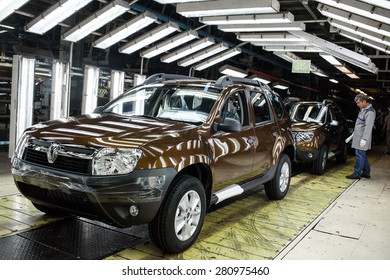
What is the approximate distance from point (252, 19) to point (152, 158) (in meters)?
4.82

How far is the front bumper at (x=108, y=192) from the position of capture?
311 centimetres

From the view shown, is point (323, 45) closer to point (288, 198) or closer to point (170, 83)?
point (288, 198)

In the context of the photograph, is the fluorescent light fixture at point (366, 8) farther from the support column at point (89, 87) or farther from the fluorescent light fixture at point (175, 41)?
the support column at point (89, 87)

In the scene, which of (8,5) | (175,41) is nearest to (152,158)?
(8,5)

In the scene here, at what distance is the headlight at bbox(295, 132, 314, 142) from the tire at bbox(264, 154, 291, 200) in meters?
1.94

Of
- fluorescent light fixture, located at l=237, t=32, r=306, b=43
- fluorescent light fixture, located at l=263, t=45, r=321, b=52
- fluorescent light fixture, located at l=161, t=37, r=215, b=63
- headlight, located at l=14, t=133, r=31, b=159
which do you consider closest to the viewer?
headlight, located at l=14, t=133, r=31, b=159

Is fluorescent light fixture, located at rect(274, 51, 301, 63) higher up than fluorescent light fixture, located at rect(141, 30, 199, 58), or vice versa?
fluorescent light fixture, located at rect(274, 51, 301, 63)

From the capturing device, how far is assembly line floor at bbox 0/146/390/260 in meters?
3.66

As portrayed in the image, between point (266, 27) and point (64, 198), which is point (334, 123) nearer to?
point (266, 27)

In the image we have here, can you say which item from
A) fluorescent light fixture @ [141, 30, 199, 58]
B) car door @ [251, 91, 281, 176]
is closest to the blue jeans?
car door @ [251, 91, 281, 176]

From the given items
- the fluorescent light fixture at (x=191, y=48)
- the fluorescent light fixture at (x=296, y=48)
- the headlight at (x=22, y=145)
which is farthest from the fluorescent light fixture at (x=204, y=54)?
the headlight at (x=22, y=145)

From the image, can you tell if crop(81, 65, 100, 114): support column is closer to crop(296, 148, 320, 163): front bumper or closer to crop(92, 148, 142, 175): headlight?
crop(296, 148, 320, 163): front bumper

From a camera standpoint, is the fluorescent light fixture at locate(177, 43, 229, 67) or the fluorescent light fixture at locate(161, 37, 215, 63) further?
the fluorescent light fixture at locate(177, 43, 229, 67)
